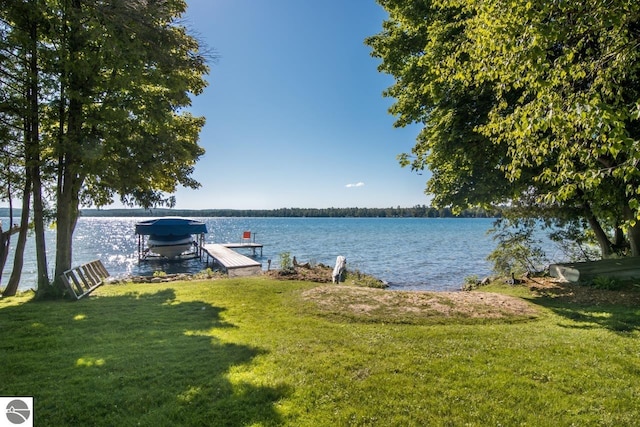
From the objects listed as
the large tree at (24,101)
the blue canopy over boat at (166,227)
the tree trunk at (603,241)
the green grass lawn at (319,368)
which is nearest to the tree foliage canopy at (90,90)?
the large tree at (24,101)

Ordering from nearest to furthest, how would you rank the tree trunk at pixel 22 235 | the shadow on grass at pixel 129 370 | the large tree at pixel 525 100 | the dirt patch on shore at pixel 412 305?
the shadow on grass at pixel 129 370 → the large tree at pixel 525 100 → the dirt patch on shore at pixel 412 305 → the tree trunk at pixel 22 235

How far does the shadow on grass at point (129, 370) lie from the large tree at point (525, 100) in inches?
180

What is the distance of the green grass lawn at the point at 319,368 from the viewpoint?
3625 mm

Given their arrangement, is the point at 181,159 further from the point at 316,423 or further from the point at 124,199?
the point at 316,423

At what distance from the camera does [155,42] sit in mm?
9539

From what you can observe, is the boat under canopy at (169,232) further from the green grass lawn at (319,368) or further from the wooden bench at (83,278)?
the green grass lawn at (319,368)

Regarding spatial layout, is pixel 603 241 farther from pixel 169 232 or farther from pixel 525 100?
pixel 169 232

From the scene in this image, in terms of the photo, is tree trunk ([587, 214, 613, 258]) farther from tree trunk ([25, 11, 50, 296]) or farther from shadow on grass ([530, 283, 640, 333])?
tree trunk ([25, 11, 50, 296])

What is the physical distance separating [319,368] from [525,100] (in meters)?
9.07

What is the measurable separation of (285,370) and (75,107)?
10.0 metres

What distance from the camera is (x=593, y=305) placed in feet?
29.1

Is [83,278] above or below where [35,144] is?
below

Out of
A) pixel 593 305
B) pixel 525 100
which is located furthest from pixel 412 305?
pixel 525 100

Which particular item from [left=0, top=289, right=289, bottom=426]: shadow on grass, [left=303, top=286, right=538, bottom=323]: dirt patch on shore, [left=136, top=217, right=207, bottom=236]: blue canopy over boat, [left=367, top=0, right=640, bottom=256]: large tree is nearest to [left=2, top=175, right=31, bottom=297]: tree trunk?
[left=0, top=289, right=289, bottom=426]: shadow on grass
